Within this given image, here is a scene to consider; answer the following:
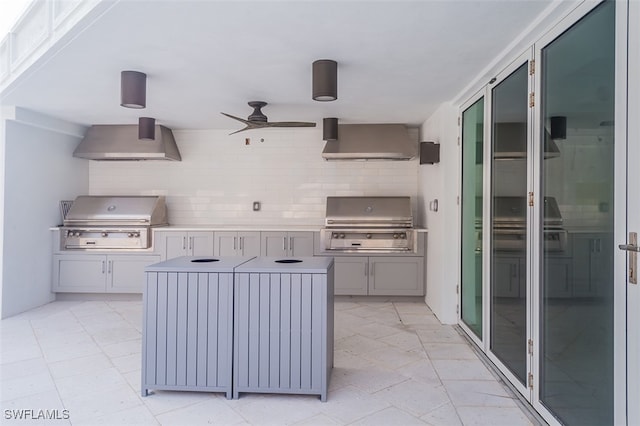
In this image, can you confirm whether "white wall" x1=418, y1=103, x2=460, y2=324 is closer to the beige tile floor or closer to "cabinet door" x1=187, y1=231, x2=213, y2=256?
the beige tile floor

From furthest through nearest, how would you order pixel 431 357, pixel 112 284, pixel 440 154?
pixel 112 284, pixel 440 154, pixel 431 357

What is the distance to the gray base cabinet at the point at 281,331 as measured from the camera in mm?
2730

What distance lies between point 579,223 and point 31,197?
5807mm

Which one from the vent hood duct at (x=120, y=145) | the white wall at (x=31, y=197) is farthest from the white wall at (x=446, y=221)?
the white wall at (x=31, y=197)

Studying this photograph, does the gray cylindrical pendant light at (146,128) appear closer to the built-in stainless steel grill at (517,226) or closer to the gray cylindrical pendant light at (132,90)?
the gray cylindrical pendant light at (132,90)

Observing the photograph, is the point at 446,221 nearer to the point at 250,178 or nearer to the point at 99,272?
the point at 250,178

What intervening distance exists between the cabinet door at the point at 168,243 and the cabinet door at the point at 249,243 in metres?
0.77

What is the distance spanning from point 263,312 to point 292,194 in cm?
373

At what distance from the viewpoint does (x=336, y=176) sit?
6320 mm

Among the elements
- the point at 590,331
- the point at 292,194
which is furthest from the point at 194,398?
the point at 292,194

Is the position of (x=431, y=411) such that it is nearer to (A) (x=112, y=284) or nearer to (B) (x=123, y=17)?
(B) (x=123, y=17)

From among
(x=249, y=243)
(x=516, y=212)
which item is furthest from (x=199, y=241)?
(x=516, y=212)

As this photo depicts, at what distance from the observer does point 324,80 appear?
3225mm

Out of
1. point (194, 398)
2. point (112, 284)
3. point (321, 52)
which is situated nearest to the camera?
point (194, 398)
